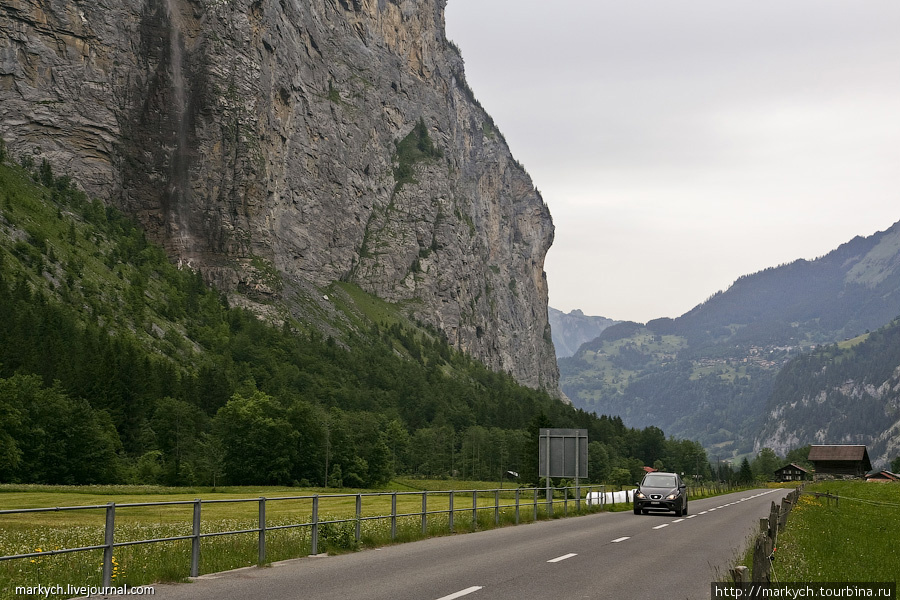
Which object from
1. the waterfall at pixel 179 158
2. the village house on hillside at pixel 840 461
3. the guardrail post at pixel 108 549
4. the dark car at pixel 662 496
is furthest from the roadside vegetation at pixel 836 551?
the waterfall at pixel 179 158

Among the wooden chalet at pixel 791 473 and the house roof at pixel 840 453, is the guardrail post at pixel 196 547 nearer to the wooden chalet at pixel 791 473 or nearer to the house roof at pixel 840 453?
the house roof at pixel 840 453

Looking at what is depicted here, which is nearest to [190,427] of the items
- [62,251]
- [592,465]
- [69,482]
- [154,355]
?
[69,482]

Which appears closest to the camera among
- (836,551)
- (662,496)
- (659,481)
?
(836,551)

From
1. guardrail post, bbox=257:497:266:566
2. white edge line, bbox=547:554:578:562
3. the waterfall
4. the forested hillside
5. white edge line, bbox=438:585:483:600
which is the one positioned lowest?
white edge line, bbox=547:554:578:562

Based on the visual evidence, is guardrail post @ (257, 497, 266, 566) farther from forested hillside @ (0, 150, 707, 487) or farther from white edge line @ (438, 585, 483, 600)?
forested hillside @ (0, 150, 707, 487)

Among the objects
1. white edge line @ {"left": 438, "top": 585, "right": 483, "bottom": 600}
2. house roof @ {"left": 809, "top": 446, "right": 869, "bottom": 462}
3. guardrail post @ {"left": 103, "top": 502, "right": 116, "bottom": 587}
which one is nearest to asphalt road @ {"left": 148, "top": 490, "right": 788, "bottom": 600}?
white edge line @ {"left": 438, "top": 585, "right": 483, "bottom": 600}

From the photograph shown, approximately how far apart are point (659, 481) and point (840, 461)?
115802 mm

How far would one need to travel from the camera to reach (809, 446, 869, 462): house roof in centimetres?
14050

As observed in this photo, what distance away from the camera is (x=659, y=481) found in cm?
4297

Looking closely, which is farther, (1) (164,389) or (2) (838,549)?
(1) (164,389)

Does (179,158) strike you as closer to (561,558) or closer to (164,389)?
(164,389)

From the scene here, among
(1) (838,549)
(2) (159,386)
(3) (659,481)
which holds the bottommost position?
(1) (838,549)

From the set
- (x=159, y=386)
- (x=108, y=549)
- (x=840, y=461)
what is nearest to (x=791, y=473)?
(x=840, y=461)

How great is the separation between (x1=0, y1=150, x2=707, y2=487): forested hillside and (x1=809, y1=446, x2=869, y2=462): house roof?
108 feet
